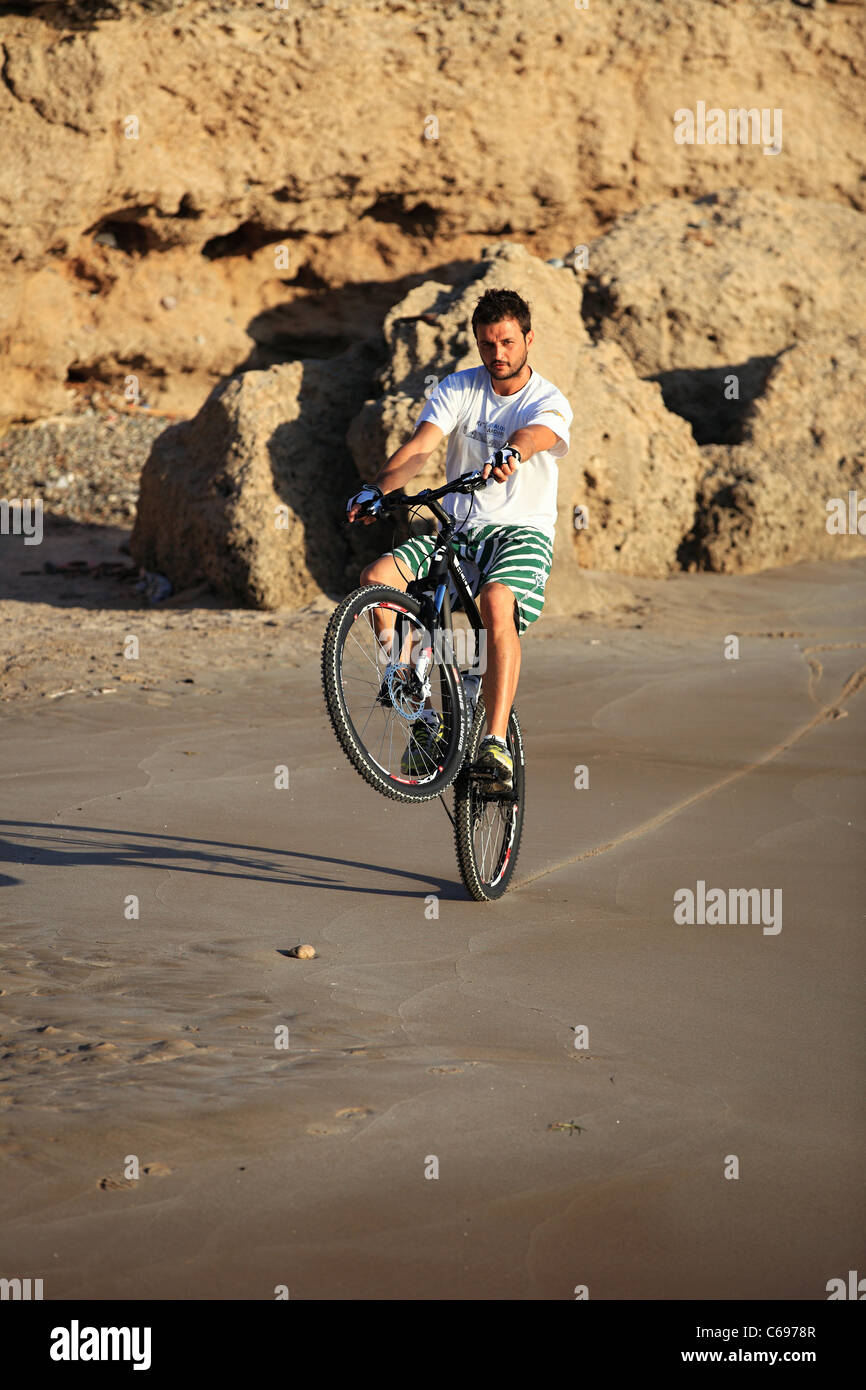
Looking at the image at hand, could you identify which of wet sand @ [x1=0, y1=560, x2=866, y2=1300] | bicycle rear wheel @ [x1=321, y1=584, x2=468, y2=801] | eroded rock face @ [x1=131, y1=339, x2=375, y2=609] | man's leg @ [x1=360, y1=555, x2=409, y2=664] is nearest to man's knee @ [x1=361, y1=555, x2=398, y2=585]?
man's leg @ [x1=360, y1=555, x2=409, y2=664]

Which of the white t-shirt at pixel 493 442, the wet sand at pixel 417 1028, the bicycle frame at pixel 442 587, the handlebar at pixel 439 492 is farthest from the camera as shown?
the white t-shirt at pixel 493 442

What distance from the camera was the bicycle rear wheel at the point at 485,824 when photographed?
4.54m

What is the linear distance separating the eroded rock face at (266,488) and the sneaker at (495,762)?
19.1 feet

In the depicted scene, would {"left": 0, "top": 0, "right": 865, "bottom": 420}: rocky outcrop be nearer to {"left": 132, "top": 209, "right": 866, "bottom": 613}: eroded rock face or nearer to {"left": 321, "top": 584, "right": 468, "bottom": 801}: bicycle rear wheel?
{"left": 132, "top": 209, "right": 866, "bottom": 613}: eroded rock face

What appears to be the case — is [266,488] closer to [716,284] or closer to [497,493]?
[716,284]

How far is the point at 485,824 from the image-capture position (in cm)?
482

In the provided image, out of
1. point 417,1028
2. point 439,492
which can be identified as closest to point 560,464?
point 439,492

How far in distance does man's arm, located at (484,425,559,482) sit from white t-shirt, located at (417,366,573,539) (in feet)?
0.47

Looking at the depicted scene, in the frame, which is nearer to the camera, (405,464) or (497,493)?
(405,464)

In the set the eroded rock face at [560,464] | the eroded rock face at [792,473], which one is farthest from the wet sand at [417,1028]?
the eroded rock face at [792,473]

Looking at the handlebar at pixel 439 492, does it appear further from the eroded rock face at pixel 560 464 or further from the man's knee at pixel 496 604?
the eroded rock face at pixel 560 464

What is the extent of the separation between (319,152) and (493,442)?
12.4 m

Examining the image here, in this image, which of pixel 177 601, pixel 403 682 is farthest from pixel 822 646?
pixel 403 682

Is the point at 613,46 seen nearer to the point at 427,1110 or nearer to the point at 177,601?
the point at 177,601
